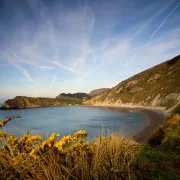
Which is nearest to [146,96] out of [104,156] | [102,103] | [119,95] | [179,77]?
[179,77]

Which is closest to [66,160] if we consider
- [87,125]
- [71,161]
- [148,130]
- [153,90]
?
[71,161]

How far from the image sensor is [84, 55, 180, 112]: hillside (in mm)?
74562

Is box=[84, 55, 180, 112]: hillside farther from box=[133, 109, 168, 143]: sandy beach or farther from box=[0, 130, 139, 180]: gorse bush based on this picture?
box=[0, 130, 139, 180]: gorse bush

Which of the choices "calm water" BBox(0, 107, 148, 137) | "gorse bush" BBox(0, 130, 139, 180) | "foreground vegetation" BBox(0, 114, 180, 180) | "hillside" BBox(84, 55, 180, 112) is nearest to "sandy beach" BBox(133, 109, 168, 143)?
"calm water" BBox(0, 107, 148, 137)

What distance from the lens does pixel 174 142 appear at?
8047mm

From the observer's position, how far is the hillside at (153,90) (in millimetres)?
74562

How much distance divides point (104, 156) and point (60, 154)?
803mm

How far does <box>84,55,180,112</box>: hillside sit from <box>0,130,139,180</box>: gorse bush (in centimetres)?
6830

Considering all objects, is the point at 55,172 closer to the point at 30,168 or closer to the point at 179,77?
the point at 30,168

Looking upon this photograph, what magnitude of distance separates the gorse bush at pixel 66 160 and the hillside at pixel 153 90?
224 feet

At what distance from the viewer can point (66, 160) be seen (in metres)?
2.92

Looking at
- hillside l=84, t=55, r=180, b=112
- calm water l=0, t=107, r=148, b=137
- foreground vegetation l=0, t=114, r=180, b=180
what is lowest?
calm water l=0, t=107, r=148, b=137

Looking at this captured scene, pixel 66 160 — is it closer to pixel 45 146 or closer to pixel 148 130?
pixel 45 146

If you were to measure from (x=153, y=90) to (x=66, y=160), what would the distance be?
97.3 metres
